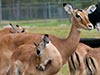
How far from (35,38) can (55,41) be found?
18.3 inches

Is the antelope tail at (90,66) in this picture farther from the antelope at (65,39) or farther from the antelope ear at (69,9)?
the antelope ear at (69,9)

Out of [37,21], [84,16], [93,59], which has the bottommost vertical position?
[37,21]

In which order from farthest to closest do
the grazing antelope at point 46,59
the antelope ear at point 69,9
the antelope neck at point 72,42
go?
the antelope ear at point 69,9 < the antelope neck at point 72,42 < the grazing antelope at point 46,59

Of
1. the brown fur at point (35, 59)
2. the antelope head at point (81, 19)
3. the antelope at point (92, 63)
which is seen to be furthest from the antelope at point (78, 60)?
the brown fur at point (35, 59)

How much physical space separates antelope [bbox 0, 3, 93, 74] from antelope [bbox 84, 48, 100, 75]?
0.68 meters

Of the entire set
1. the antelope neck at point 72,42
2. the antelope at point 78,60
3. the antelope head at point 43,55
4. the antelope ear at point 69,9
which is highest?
the antelope ear at point 69,9

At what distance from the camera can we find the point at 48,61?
647cm

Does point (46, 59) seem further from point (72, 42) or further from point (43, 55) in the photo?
point (72, 42)

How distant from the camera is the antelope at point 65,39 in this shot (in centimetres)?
961

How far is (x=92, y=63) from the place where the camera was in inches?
349

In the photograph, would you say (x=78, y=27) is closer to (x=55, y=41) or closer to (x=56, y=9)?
(x=55, y=41)

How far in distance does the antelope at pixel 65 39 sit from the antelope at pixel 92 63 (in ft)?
2.24

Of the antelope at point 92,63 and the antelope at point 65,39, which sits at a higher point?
the antelope at point 65,39

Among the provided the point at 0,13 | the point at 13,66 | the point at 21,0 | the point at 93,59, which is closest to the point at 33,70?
the point at 13,66
